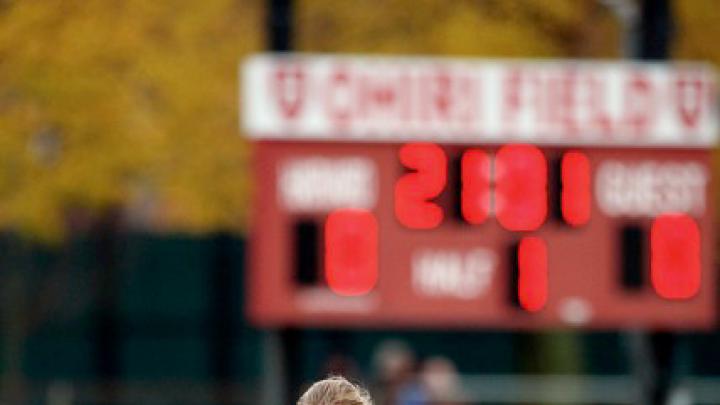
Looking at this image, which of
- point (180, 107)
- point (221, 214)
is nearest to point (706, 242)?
point (180, 107)

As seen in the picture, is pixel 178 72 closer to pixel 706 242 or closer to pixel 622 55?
pixel 622 55

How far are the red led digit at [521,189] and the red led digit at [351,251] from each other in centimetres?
70

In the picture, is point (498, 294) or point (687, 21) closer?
point (498, 294)

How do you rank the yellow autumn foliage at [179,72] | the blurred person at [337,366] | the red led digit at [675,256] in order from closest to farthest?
1. the blurred person at [337,366]
2. the red led digit at [675,256]
3. the yellow autumn foliage at [179,72]

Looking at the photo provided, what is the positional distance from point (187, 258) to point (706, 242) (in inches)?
682

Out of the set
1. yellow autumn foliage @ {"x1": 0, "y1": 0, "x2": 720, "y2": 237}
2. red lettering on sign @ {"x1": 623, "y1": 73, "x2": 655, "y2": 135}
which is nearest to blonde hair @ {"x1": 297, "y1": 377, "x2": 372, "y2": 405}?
red lettering on sign @ {"x1": 623, "y1": 73, "x2": 655, "y2": 135}

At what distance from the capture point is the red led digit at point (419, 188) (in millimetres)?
12961

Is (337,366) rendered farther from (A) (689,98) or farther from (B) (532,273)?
(A) (689,98)

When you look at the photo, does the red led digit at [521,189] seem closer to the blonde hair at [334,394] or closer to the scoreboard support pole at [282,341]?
the scoreboard support pole at [282,341]

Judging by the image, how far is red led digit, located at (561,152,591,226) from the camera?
13.2 m

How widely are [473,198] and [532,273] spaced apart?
0.60 meters

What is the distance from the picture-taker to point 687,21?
1842cm

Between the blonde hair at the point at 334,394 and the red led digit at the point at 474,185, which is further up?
the red led digit at the point at 474,185

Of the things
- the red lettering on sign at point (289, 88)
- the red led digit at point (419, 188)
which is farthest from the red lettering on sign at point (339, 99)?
the red led digit at point (419, 188)
